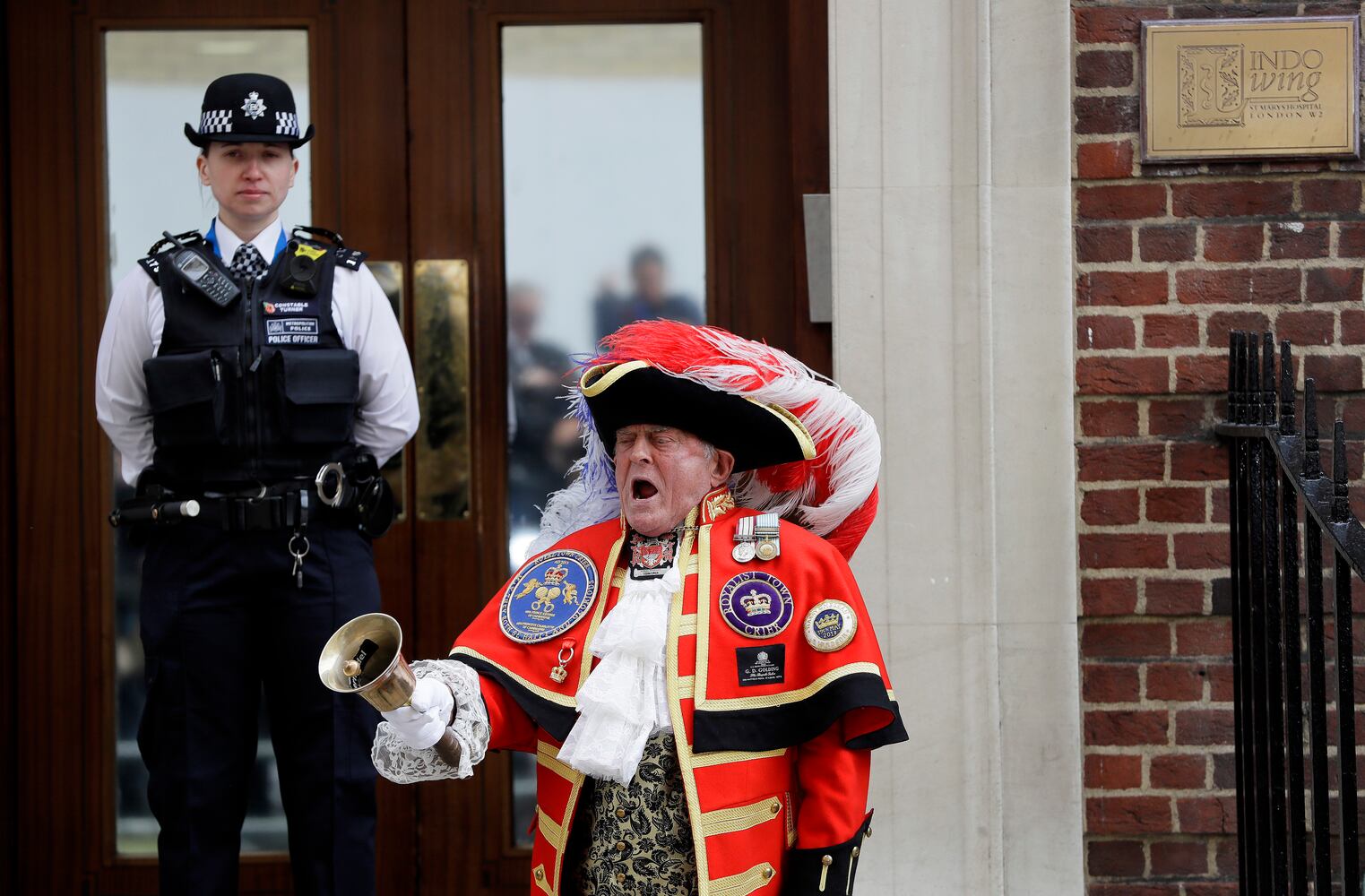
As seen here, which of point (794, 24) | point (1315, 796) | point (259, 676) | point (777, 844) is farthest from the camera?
point (794, 24)

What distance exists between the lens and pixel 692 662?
264 centimetres

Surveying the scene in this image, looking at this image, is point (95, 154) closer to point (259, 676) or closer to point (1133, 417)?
point (259, 676)

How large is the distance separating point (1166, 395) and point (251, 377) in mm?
2123

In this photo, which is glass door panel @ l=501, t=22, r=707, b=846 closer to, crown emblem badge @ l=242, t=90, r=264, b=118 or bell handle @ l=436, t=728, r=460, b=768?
crown emblem badge @ l=242, t=90, r=264, b=118

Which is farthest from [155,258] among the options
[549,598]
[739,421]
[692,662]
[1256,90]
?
[1256,90]

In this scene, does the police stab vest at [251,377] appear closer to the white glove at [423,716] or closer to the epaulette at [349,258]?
the epaulette at [349,258]

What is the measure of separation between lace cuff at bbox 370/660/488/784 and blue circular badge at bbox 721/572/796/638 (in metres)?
0.45

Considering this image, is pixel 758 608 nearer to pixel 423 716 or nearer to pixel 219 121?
pixel 423 716

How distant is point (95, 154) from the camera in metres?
4.14

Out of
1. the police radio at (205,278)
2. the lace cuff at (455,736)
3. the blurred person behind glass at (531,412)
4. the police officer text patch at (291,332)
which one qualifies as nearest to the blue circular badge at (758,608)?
the lace cuff at (455,736)

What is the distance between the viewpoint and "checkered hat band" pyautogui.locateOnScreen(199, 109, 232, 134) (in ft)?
11.3

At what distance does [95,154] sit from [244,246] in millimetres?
912

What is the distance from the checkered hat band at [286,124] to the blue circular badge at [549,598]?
1305 mm

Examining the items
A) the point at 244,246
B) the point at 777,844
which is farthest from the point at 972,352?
the point at 244,246
